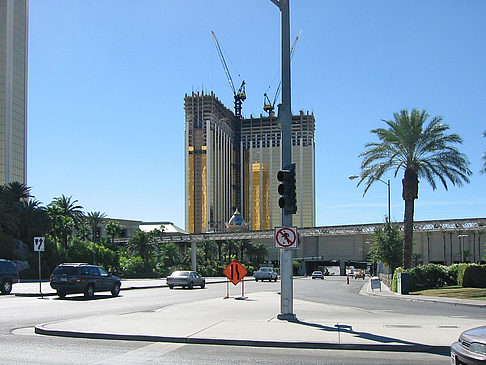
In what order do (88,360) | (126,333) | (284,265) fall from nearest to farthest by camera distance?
(88,360) < (126,333) < (284,265)

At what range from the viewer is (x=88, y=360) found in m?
9.61

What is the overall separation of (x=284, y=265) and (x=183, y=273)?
2616 centimetres

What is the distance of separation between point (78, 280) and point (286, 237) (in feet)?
48.4

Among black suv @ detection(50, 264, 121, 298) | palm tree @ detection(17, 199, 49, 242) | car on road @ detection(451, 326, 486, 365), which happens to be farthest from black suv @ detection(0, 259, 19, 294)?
palm tree @ detection(17, 199, 49, 242)

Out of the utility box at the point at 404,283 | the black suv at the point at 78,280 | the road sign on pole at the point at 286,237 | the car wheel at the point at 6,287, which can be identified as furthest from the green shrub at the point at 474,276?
the car wheel at the point at 6,287

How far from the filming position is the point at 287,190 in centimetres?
1468

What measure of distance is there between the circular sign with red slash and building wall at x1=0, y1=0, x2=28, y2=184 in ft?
362

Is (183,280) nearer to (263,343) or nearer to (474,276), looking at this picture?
(474,276)

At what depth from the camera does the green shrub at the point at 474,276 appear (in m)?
34.2

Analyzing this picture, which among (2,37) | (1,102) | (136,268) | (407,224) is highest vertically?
(2,37)

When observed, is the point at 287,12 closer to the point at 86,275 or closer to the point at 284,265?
the point at 284,265

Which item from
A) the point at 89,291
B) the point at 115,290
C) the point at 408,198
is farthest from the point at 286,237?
the point at 408,198

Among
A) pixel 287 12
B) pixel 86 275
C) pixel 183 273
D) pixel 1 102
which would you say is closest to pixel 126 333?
pixel 287 12

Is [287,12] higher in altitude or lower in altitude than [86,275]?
higher
